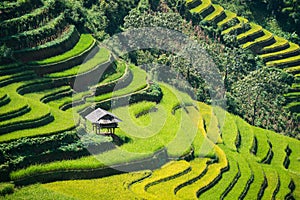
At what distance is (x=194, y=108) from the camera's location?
3575cm

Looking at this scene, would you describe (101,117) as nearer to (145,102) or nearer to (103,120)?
(103,120)

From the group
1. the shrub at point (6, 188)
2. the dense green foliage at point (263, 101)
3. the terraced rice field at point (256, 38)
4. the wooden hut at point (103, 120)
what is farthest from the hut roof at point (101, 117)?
the terraced rice field at point (256, 38)

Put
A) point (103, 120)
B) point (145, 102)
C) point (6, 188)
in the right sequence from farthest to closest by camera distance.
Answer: point (145, 102), point (103, 120), point (6, 188)

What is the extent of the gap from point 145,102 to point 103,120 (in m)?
6.34

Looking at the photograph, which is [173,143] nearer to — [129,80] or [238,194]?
[238,194]

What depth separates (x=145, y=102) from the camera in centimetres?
3250

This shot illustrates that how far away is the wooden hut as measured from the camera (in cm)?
2636

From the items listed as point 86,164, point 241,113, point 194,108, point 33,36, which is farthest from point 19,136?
point 241,113

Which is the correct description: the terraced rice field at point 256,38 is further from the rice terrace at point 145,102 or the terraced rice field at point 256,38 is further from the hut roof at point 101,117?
the hut roof at point 101,117

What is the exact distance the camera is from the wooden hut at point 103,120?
2636 centimetres

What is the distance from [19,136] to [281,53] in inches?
1080

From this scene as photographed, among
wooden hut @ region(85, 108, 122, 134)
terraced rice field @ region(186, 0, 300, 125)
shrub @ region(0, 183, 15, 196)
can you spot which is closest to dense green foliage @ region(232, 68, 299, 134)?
terraced rice field @ region(186, 0, 300, 125)

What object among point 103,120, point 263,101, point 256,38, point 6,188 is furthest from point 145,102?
point 256,38

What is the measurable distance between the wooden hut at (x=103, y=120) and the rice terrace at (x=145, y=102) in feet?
0.19
